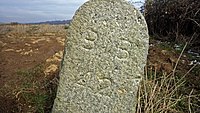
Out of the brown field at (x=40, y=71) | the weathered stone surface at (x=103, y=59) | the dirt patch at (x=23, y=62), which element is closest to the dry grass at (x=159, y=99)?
the brown field at (x=40, y=71)

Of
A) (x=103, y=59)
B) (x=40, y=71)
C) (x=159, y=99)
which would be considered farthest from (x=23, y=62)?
(x=159, y=99)

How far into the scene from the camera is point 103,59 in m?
3.85

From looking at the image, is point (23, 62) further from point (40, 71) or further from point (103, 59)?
point (103, 59)

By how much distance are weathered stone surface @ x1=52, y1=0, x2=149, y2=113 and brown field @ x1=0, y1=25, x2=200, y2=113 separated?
44 centimetres

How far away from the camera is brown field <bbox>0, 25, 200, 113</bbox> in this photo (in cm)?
465

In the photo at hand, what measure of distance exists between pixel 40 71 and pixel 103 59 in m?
1.72

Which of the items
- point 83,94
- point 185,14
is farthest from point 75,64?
point 185,14

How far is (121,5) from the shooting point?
372 centimetres

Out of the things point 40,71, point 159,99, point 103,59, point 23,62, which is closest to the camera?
point 103,59

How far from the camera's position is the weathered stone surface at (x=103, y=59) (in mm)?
3746

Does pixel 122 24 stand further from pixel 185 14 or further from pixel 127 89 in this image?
pixel 185 14

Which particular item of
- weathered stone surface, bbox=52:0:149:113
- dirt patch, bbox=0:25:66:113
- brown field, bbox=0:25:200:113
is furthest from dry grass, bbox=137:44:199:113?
dirt patch, bbox=0:25:66:113

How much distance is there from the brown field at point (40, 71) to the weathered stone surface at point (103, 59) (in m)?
0.44

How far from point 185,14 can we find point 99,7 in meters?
3.28
